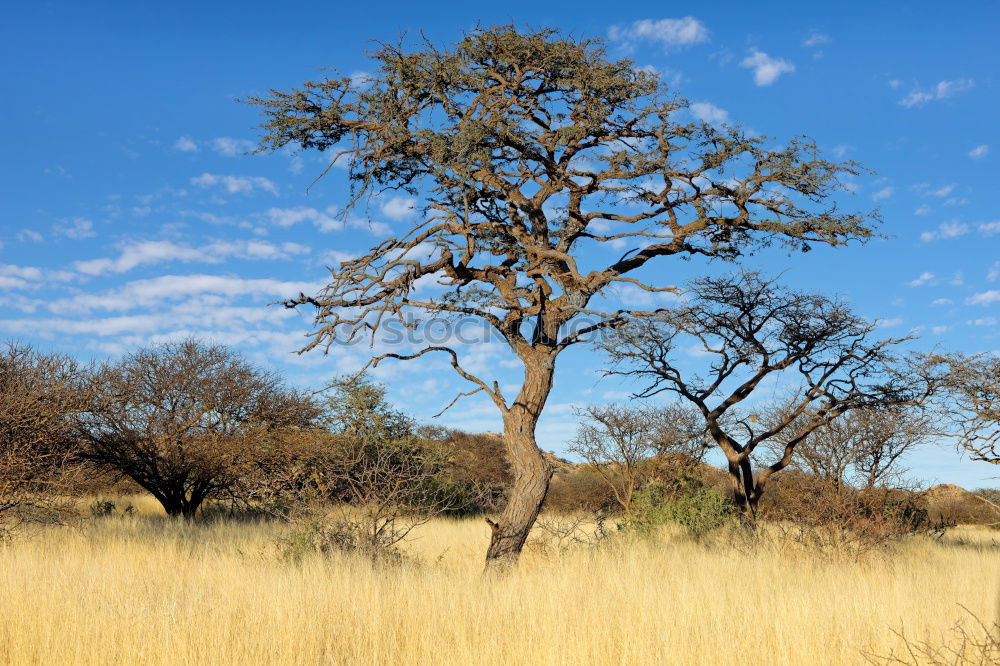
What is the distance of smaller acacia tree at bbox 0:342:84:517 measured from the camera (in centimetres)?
1281

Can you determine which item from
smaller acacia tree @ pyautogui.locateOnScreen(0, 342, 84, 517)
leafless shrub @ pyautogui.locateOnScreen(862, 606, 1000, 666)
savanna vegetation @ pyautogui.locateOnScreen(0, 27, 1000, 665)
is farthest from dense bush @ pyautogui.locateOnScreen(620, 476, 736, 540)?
smaller acacia tree @ pyautogui.locateOnScreen(0, 342, 84, 517)

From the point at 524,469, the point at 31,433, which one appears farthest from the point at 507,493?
the point at 31,433

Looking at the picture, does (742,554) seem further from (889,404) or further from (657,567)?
(889,404)

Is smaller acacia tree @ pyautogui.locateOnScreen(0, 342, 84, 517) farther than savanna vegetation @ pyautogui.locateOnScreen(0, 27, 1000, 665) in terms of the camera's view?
Yes

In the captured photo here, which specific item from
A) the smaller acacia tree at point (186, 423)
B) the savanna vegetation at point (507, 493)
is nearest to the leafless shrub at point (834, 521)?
the savanna vegetation at point (507, 493)

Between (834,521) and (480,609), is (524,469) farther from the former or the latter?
(834,521)

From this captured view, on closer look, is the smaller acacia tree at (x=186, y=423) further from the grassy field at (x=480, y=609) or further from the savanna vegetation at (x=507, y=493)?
the grassy field at (x=480, y=609)

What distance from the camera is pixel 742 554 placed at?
11172 mm

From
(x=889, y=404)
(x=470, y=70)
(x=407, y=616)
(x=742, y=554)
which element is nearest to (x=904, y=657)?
(x=407, y=616)

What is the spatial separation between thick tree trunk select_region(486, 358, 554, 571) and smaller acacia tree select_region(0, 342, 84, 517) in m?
8.03

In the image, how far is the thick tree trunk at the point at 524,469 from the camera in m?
10.0

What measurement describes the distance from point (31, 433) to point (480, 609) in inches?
413

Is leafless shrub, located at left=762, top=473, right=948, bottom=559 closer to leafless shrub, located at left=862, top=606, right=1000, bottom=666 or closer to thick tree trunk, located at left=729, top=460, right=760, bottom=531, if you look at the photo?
thick tree trunk, located at left=729, top=460, right=760, bottom=531

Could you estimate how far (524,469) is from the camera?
10148mm
